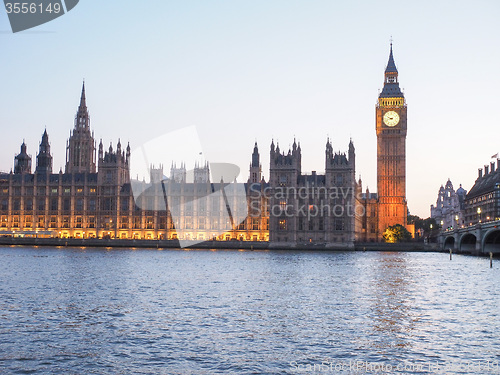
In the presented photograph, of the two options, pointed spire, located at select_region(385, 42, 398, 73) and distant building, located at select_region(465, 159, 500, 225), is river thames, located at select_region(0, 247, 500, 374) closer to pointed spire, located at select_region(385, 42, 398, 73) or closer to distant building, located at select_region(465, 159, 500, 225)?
distant building, located at select_region(465, 159, 500, 225)

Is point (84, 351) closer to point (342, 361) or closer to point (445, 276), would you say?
point (342, 361)

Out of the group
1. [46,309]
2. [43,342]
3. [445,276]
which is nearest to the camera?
[43,342]

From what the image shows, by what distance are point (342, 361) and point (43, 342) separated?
13634 mm

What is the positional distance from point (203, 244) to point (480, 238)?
68.9 metres

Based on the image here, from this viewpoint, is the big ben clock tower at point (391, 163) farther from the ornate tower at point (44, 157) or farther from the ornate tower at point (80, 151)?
the ornate tower at point (44, 157)

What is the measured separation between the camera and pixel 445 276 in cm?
6556

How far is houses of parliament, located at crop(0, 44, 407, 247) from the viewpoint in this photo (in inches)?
5896

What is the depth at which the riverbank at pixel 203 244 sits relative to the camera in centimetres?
14475

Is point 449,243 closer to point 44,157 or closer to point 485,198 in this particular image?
point 485,198

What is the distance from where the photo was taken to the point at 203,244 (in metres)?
151

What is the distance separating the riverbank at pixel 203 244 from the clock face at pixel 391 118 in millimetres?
44918

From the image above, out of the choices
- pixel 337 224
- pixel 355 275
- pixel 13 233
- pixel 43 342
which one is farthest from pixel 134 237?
pixel 43 342

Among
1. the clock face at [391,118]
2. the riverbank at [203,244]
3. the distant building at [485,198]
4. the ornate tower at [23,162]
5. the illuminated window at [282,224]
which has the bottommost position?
the riverbank at [203,244]

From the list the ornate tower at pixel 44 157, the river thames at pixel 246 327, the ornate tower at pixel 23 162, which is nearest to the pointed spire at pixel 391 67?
the ornate tower at pixel 44 157
